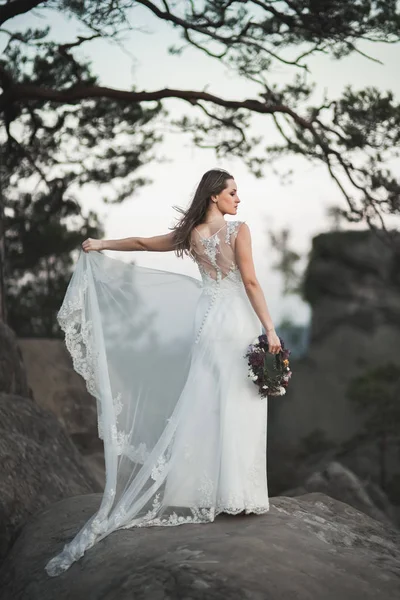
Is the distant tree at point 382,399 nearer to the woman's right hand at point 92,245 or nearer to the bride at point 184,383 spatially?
the bride at point 184,383

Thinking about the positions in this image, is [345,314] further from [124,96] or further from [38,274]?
[124,96]

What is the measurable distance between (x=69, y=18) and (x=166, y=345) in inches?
223

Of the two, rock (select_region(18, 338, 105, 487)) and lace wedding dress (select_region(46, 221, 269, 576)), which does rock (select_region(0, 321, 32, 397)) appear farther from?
lace wedding dress (select_region(46, 221, 269, 576))

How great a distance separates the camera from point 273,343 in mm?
5500

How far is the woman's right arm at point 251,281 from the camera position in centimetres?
552

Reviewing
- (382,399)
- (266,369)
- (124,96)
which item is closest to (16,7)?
(124,96)

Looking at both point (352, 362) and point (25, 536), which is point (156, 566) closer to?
point (25, 536)

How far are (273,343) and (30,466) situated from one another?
10.0 feet

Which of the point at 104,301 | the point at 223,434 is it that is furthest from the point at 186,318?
the point at 223,434

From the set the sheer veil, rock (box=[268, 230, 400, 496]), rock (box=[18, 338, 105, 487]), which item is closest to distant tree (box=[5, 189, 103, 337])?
rock (box=[18, 338, 105, 487])

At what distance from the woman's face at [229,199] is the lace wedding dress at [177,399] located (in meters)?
0.18

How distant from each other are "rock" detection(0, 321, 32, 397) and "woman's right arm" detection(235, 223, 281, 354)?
441 centimetres

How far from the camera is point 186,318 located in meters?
6.24

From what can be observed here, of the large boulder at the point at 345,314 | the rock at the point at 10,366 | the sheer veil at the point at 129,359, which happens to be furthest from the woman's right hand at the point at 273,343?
the large boulder at the point at 345,314
